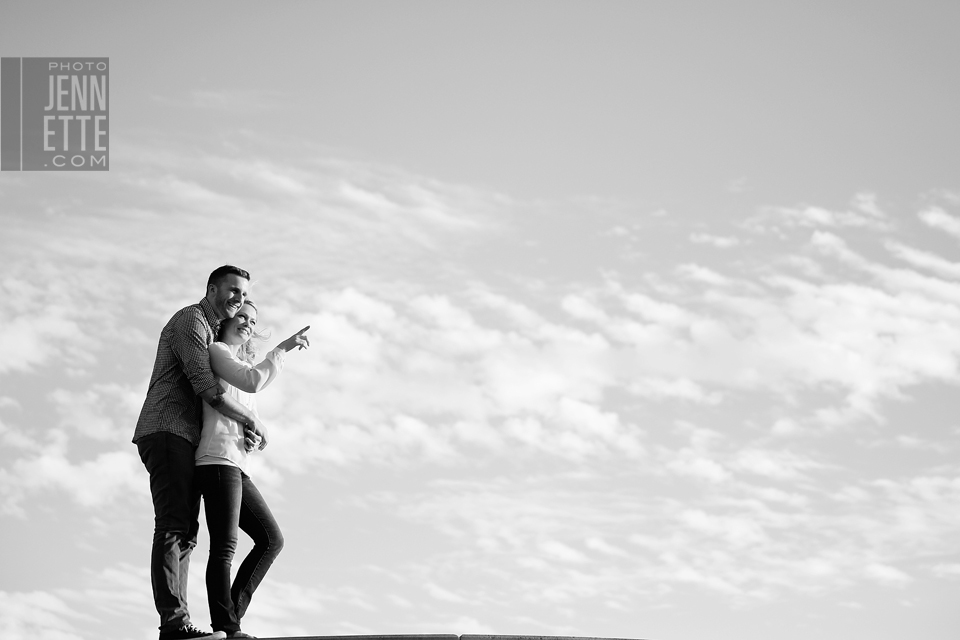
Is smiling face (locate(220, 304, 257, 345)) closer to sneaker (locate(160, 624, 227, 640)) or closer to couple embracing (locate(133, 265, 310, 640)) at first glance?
couple embracing (locate(133, 265, 310, 640))

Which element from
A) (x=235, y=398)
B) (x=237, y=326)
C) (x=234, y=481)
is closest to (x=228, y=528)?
(x=234, y=481)

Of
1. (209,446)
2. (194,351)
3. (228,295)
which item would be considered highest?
(228,295)

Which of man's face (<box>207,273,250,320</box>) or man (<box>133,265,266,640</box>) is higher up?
man's face (<box>207,273,250,320</box>)

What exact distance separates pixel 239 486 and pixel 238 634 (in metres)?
0.85

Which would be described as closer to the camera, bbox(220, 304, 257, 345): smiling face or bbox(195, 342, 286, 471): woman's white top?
bbox(195, 342, 286, 471): woman's white top

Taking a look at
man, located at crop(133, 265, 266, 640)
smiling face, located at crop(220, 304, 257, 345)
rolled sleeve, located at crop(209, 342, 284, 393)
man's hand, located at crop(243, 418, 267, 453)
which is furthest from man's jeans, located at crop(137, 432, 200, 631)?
smiling face, located at crop(220, 304, 257, 345)

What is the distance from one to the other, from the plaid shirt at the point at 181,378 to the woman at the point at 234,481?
0.08 meters

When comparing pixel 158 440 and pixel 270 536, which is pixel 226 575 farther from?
pixel 158 440

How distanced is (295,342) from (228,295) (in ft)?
1.55

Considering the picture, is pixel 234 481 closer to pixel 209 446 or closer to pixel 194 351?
pixel 209 446

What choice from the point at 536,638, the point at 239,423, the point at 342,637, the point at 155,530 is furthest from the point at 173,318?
the point at 536,638

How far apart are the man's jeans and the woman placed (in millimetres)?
100

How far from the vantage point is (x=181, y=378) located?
6438 mm

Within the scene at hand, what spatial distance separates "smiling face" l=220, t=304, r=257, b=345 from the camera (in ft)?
21.7
